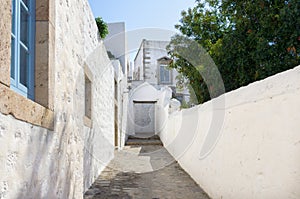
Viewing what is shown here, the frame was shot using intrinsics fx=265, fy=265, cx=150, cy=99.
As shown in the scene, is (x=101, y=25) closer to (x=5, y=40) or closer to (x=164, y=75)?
(x=5, y=40)

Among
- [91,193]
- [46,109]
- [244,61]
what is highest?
[244,61]

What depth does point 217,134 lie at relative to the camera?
4273 millimetres

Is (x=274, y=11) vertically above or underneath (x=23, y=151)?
above

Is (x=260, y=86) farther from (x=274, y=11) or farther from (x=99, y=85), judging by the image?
(x=99, y=85)

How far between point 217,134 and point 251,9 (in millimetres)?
3231

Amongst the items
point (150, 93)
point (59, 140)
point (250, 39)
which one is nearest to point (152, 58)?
point (150, 93)

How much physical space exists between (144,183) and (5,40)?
4.46m

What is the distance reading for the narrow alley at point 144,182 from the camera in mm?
4652

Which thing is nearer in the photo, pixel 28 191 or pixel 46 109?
pixel 28 191

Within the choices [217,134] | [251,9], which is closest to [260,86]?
[217,134]

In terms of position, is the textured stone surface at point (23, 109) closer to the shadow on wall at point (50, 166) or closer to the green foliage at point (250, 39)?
the shadow on wall at point (50, 166)

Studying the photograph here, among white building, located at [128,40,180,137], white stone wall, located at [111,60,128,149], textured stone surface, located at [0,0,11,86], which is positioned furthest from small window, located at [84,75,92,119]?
white building, located at [128,40,180,137]

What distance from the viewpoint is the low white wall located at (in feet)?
6.88

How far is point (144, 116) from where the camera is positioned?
64.3ft
